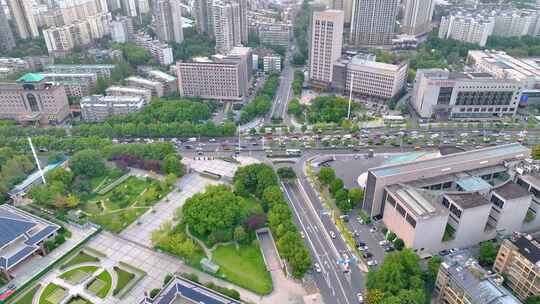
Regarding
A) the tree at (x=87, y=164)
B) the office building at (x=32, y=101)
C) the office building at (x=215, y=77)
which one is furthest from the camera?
the office building at (x=215, y=77)

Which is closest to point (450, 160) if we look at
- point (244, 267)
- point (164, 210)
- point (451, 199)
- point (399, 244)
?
point (451, 199)

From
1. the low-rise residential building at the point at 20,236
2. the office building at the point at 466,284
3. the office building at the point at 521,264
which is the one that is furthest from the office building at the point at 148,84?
the office building at the point at 521,264

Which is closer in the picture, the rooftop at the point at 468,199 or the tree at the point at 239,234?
the rooftop at the point at 468,199

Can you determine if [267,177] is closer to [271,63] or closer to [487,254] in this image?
[487,254]

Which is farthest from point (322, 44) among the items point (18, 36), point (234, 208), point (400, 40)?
point (18, 36)

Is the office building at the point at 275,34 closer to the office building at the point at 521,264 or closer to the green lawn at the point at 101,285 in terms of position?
the green lawn at the point at 101,285

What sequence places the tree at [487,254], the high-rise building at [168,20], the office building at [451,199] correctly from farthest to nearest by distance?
the high-rise building at [168,20] → the office building at [451,199] → the tree at [487,254]

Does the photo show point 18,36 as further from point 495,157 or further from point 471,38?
point 471,38
